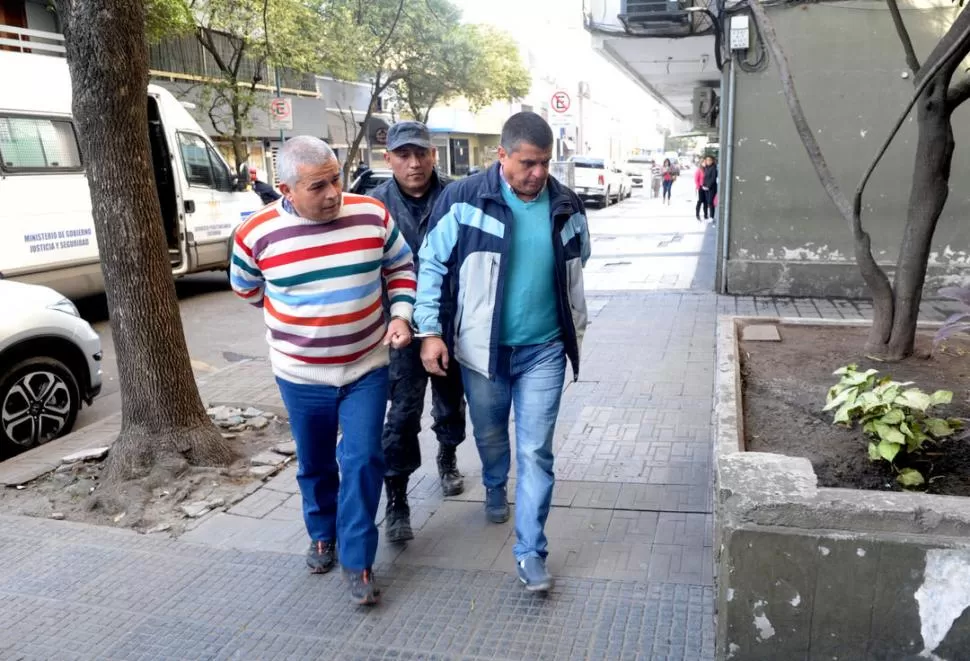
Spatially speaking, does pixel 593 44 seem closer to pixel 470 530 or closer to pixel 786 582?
pixel 470 530

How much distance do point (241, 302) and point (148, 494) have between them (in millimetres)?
7188

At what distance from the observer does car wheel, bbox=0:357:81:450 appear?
214 inches

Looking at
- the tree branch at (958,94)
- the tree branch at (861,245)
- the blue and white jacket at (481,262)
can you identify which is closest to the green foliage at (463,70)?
the tree branch at (861,245)

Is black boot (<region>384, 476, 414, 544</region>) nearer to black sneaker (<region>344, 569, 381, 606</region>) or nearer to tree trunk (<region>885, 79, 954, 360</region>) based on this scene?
black sneaker (<region>344, 569, 381, 606</region>)

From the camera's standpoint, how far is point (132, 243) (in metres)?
4.56

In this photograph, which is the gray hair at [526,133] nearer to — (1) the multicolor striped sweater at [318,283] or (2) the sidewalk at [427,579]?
(1) the multicolor striped sweater at [318,283]

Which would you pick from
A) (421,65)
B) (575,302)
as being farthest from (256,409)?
(421,65)

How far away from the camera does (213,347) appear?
8820mm

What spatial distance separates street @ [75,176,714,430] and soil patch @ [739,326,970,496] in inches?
155

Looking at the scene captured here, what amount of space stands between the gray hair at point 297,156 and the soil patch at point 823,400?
2275 millimetres

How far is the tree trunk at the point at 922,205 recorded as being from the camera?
5066mm

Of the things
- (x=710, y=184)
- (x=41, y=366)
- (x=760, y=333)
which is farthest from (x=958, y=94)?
(x=710, y=184)

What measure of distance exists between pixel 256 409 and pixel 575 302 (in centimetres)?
325

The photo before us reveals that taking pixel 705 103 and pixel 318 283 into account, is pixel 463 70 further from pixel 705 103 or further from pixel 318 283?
pixel 318 283
